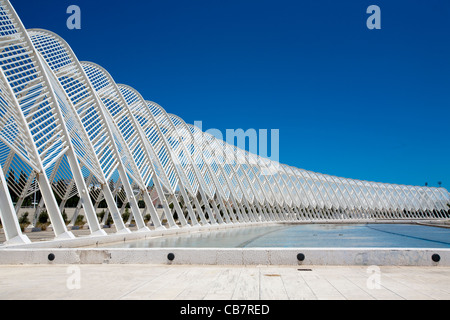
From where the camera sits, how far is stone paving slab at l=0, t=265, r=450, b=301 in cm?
550

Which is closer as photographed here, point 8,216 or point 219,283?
point 219,283

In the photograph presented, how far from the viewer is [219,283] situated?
643 centimetres

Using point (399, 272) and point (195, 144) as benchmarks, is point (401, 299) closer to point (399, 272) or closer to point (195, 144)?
point (399, 272)

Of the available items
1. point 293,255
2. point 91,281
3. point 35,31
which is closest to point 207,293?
point 91,281

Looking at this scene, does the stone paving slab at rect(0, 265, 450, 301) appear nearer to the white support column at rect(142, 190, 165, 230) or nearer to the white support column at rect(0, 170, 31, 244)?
the white support column at rect(0, 170, 31, 244)

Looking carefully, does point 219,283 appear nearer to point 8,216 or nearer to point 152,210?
point 8,216

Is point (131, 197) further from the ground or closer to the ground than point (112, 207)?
further from the ground

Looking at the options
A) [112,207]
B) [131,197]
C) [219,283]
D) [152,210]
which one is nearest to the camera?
[219,283]

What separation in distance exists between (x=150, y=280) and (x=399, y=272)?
4.49 m

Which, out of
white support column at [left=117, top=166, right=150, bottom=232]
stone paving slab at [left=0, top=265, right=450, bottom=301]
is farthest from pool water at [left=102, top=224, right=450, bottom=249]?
stone paving slab at [left=0, top=265, right=450, bottom=301]

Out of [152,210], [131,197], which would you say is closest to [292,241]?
[152,210]

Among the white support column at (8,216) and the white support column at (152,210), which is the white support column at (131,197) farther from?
the white support column at (8,216)

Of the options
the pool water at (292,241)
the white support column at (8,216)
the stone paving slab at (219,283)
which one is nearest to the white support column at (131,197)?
the pool water at (292,241)

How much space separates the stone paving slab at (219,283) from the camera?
5.50m
